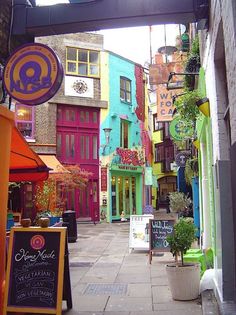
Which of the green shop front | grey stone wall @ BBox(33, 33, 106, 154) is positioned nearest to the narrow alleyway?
grey stone wall @ BBox(33, 33, 106, 154)

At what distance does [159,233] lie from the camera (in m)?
10.2

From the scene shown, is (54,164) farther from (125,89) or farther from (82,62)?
(125,89)

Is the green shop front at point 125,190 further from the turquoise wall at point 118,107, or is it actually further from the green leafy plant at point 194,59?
the green leafy plant at point 194,59

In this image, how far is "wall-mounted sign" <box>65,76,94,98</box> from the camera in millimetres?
24609

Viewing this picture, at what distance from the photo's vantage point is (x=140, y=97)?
29.8m

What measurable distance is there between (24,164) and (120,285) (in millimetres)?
2935

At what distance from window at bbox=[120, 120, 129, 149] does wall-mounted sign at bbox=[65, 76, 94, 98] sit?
10.8ft

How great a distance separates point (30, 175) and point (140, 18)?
11.8 feet

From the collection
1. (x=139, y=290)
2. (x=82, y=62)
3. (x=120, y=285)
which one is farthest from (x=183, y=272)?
(x=82, y=62)

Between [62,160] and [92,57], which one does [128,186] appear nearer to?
[62,160]

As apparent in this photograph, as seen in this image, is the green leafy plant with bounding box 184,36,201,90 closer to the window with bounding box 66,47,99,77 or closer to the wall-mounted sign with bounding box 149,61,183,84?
the wall-mounted sign with bounding box 149,61,183,84

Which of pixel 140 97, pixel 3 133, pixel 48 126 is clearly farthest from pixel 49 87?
pixel 140 97

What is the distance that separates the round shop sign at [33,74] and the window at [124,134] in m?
20.4

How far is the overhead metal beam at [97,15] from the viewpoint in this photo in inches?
271
